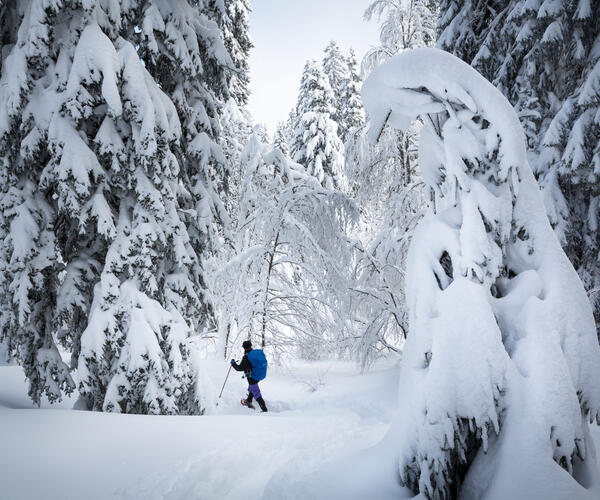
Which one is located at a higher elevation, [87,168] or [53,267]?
[87,168]

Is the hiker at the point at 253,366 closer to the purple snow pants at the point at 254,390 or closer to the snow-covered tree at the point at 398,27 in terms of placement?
the purple snow pants at the point at 254,390

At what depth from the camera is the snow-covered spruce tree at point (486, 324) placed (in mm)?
2492

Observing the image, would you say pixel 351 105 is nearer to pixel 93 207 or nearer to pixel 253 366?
pixel 253 366

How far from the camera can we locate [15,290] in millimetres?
4750

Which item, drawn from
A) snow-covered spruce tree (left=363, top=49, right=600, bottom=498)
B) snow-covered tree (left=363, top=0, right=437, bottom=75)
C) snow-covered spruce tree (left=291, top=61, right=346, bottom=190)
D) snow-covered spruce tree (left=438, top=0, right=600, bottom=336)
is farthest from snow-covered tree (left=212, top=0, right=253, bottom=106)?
snow-covered spruce tree (left=363, top=49, right=600, bottom=498)

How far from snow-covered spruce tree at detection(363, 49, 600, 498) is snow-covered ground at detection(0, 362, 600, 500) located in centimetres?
63

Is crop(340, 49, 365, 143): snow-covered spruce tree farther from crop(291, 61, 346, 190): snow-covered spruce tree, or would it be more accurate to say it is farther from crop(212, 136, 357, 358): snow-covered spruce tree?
crop(212, 136, 357, 358): snow-covered spruce tree

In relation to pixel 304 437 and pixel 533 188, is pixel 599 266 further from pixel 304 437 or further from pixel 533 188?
pixel 304 437

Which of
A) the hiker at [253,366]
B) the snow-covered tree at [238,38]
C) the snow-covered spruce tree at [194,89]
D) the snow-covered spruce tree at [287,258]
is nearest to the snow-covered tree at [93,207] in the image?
the snow-covered spruce tree at [194,89]

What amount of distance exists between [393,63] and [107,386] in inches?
215

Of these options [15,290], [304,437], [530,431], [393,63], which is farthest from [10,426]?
[393,63]

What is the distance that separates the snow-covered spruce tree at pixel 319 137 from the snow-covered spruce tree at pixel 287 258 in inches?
457

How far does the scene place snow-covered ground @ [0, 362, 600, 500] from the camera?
9.54 feet

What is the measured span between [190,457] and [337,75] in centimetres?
2522
